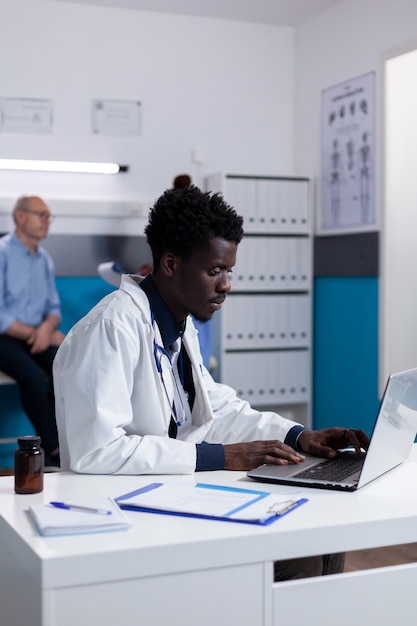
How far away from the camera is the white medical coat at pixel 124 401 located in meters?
1.83

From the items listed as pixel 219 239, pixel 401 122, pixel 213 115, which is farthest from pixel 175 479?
pixel 213 115

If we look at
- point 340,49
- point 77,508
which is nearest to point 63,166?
point 340,49

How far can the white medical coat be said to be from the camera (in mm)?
1833

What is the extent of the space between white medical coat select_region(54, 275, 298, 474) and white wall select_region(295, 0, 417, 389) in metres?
2.64

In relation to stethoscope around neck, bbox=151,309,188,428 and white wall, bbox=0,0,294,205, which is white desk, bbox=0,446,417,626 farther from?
white wall, bbox=0,0,294,205

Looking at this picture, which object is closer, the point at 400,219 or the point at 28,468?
the point at 28,468

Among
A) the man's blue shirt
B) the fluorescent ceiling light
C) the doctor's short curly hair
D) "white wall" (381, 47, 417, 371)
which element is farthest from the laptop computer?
the fluorescent ceiling light

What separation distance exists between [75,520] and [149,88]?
4.26 meters

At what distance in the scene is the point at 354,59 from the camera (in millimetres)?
5047

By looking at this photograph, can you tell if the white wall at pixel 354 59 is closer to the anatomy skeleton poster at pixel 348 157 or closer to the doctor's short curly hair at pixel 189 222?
the anatomy skeleton poster at pixel 348 157

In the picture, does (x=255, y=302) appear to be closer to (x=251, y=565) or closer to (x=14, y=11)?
(x=14, y=11)

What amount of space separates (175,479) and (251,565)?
41 centimetres

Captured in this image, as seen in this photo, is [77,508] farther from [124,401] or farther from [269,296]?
[269,296]

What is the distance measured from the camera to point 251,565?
1428 millimetres
